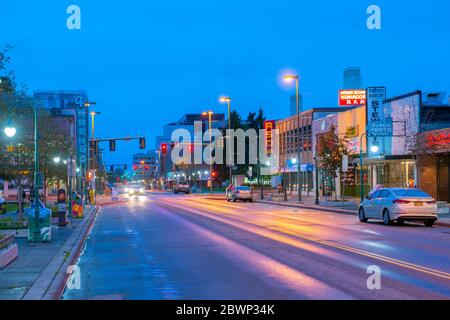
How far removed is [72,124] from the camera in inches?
3971

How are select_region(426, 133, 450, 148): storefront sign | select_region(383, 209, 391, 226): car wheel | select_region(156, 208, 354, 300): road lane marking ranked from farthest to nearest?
select_region(426, 133, 450, 148): storefront sign < select_region(383, 209, 391, 226): car wheel < select_region(156, 208, 354, 300): road lane marking

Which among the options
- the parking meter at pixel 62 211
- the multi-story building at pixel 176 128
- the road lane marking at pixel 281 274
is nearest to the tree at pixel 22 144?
the parking meter at pixel 62 211

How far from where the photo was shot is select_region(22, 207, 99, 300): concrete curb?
10.6m

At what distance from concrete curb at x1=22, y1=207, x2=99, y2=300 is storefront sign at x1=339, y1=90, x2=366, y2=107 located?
3784cm

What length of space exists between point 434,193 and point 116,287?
34148 mm

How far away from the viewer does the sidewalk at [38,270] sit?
427 inches

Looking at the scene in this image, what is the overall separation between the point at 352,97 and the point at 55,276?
147 feet

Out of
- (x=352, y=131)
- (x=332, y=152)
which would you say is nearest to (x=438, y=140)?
(x=332, y=152)

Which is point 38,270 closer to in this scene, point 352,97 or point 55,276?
point 55,276

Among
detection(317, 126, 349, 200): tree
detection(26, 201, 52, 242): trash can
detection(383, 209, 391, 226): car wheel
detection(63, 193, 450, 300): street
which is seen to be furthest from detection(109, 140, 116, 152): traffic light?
detection(26, 201, 52, 242): trash can

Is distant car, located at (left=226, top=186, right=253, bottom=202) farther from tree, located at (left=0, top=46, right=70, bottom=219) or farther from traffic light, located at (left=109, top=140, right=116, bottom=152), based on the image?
tree, located at (left=0, top=46, right=70, bottom=219)

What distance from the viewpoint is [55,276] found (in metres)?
12.8
